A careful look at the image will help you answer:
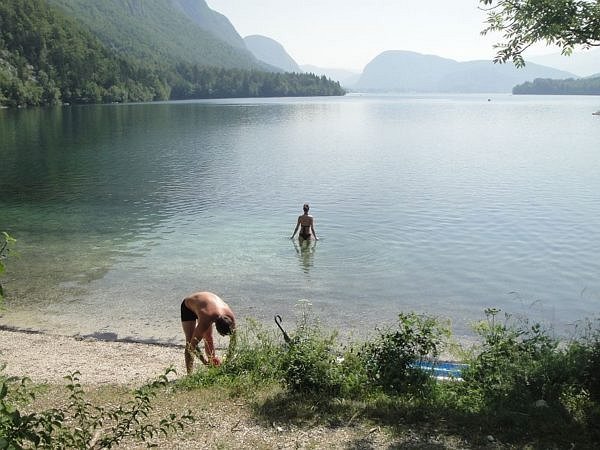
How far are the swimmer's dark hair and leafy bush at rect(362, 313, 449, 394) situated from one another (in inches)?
111

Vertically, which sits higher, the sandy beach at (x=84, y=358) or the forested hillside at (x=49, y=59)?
the forested hillside at (x=49, y=59)

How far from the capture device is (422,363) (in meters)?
10.5

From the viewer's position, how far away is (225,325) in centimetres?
1076

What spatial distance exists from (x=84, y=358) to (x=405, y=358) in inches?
336

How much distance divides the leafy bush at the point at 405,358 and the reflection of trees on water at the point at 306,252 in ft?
39.0

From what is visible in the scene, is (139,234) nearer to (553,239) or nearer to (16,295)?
(16,295)

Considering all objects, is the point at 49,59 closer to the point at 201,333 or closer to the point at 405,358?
the point at 201,333

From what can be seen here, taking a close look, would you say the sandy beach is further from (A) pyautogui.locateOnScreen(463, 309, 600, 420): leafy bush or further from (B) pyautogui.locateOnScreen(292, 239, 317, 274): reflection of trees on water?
(B) pyautogui.locateOnScreen(292, 239, 317, 274): reflection of trees on water

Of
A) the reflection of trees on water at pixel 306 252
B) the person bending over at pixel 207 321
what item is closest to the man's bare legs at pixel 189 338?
the person bending over at pixel 207 321

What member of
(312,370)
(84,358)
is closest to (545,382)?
(312,370)

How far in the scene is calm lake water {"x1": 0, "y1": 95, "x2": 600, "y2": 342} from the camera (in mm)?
18859

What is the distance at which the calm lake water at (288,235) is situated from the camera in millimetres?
18859

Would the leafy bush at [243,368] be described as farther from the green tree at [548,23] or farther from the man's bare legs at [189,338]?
the green tree at [548,23]

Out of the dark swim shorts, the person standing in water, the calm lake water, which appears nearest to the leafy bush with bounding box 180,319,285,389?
the dark swim shorts
